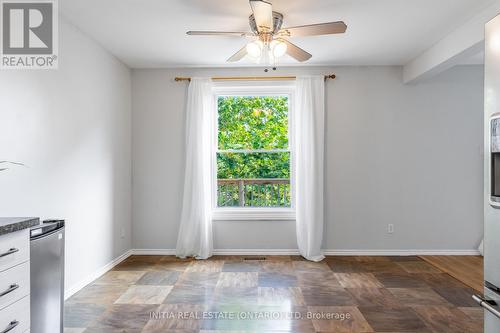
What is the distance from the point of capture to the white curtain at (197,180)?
178 inches

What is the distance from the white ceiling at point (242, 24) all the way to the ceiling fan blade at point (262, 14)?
29cm

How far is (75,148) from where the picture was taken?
330 cm

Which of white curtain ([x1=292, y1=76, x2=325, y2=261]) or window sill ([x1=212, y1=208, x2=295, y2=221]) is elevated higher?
white curtain ([x1=292, y1=76, x2=325, y2=261])

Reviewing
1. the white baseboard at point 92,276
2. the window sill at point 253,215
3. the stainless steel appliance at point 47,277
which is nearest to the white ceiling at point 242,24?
the stainless steel appliance at point 47,277

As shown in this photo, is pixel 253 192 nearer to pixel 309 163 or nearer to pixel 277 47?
pixel 309 163

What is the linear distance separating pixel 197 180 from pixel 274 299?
76.6 inches

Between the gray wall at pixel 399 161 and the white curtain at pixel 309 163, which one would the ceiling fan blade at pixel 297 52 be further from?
the gray wall at pixel 399 161

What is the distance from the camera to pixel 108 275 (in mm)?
3822

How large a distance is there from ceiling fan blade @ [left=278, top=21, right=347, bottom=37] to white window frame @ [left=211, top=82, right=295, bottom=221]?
5.87ft

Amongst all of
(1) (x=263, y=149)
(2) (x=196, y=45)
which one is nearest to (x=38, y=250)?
(2) (x=196, y=45)

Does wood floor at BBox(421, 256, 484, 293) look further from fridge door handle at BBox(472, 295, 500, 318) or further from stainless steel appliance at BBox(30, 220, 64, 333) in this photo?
stainless steel appliance at BBox(30, 220, 64, 333)

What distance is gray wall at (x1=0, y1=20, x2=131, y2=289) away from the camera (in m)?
2.54

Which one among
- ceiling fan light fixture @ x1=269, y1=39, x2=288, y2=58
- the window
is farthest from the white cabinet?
the window

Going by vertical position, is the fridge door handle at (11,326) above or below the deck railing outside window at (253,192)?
below
